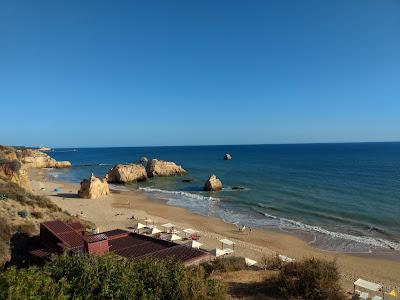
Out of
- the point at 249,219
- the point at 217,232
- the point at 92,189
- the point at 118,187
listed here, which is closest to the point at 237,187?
the point at 118,187

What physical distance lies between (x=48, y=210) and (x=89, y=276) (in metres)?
17.8

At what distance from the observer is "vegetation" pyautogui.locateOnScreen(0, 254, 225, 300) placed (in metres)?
7.99

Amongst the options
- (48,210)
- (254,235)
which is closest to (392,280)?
(254,235)

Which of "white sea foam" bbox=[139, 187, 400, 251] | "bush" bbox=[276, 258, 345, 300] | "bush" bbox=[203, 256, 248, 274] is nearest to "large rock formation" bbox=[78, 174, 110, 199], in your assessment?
"white sea foam" bbox=[139, 187, 400, 251]

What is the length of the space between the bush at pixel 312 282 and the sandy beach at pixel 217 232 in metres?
2.67

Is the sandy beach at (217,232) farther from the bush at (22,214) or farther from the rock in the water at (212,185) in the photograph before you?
the rock in the water at (212,185)

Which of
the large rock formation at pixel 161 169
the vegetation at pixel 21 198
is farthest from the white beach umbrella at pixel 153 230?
the large rock formation at pixel 161 169

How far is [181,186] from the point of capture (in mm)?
62906

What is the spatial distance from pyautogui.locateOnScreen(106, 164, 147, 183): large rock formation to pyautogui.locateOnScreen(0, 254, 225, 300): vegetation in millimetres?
57340

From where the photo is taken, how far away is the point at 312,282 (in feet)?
37.3

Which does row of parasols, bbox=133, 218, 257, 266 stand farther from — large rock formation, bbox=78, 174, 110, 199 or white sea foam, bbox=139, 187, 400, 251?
large rock formation, bbox=78, 174, 110, 199

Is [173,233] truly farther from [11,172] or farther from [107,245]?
[11,172]

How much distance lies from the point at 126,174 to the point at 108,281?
59543 mm

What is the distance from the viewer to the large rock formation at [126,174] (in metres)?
67.1
